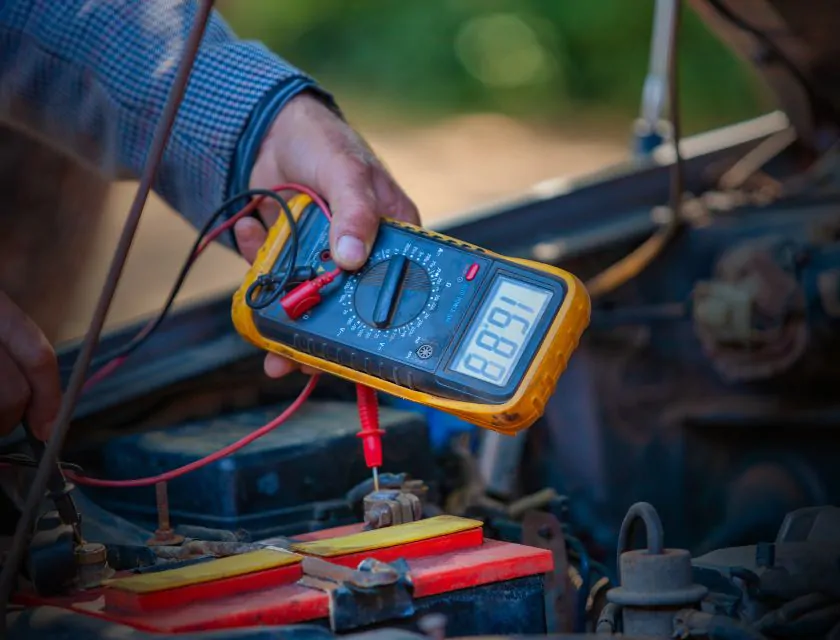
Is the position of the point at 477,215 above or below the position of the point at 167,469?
above

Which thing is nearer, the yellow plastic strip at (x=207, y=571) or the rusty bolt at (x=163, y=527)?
the yellow plastic strip at (x=207, y=571)

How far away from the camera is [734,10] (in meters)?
2.03

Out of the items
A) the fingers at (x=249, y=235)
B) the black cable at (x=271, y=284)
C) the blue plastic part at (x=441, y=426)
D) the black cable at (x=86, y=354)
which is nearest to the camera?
the black cable at (x=86, y=354)

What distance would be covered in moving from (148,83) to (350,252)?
483 mm

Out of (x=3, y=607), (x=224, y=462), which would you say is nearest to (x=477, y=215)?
(x=224, y=462)

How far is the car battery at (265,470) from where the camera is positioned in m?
1.20

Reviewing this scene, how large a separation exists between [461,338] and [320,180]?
316 millimetres

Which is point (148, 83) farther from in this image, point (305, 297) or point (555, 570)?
point (555, 570)

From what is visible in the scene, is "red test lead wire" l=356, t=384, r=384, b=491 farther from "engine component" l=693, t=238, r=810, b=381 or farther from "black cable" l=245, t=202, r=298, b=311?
"engine component" l=693, t=238, r=810, b=381

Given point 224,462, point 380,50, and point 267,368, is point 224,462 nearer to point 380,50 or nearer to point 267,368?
point 267,368

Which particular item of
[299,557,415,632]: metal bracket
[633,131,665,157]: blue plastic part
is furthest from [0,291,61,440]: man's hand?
[633,131,665,157]: blue plastic part

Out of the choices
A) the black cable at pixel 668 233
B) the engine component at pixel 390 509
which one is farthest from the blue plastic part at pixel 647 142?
the engine component at pixel 390 509

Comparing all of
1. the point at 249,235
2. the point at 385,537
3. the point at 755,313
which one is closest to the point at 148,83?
the point at 249,235

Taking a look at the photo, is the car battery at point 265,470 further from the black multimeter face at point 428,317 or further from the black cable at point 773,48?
the black cable at point 773,48
